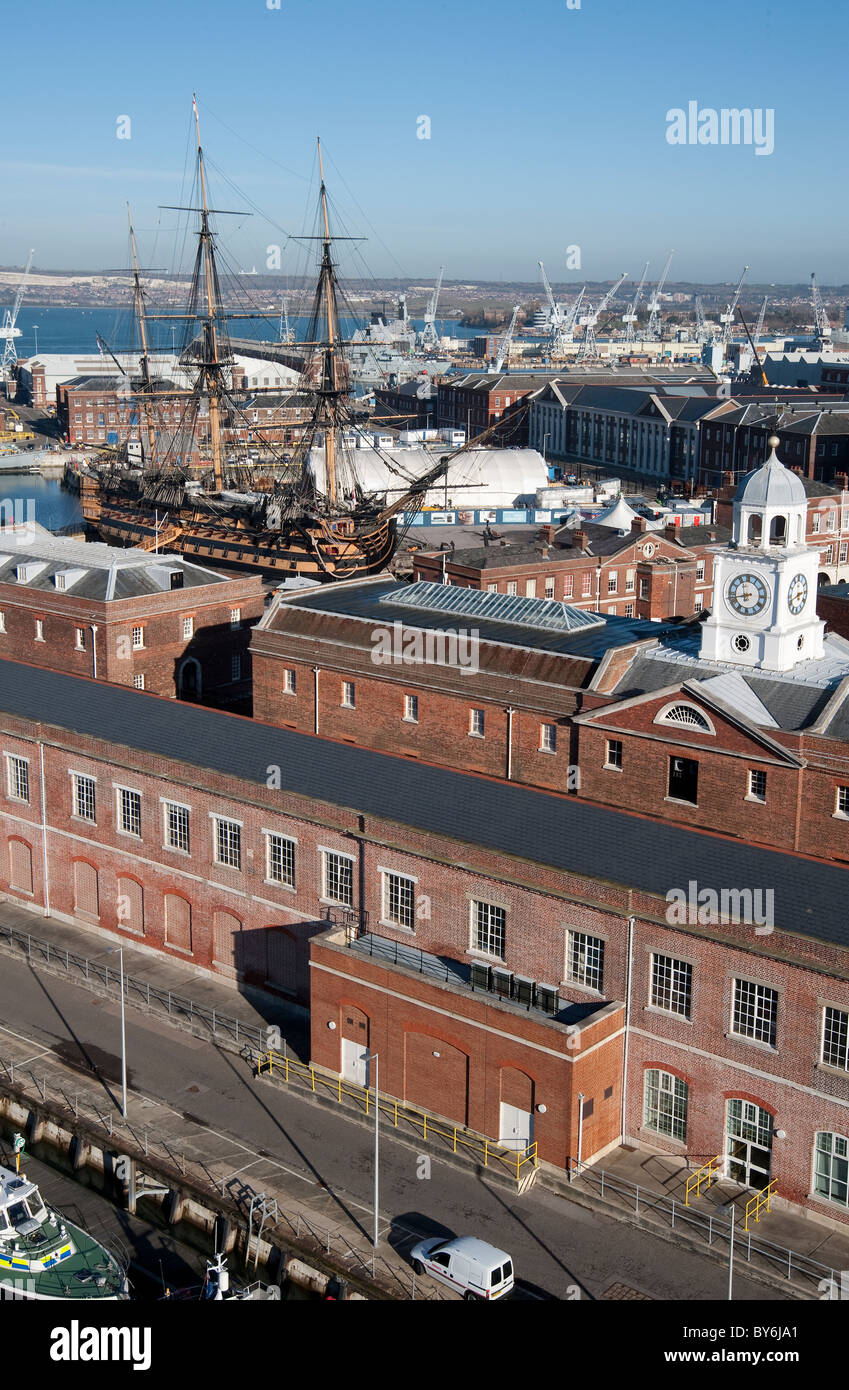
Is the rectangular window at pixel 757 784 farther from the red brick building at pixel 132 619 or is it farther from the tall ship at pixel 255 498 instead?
the tall ship at pixel 255 498

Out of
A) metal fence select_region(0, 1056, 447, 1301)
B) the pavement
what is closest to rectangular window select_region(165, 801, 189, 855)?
the pavement

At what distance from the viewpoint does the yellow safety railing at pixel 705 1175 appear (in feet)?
109

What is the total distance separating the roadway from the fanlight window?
569 inches

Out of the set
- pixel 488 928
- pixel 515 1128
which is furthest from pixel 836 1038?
pixel 488 928

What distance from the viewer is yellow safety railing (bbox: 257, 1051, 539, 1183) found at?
34250 millimetres

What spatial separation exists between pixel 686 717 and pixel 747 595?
430 cm

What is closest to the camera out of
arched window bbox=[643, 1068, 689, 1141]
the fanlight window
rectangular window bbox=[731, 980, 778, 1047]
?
rectangular window bbox=[731, 980, 778, 1047]

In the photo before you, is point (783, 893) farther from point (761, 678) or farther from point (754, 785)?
point (761, 678)

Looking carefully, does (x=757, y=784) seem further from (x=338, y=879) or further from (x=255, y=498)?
(x=255, y=498)

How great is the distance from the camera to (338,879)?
40688mm

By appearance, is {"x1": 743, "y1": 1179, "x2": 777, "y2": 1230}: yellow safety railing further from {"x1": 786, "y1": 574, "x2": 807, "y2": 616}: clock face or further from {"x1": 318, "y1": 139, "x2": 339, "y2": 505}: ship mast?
{"x1": 318, "y1": 139, "x2": 339, "y2": 505}: ship mast

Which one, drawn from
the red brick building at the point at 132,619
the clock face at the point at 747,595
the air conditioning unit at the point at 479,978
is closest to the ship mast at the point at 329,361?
the red brick building at the point at 132,619
